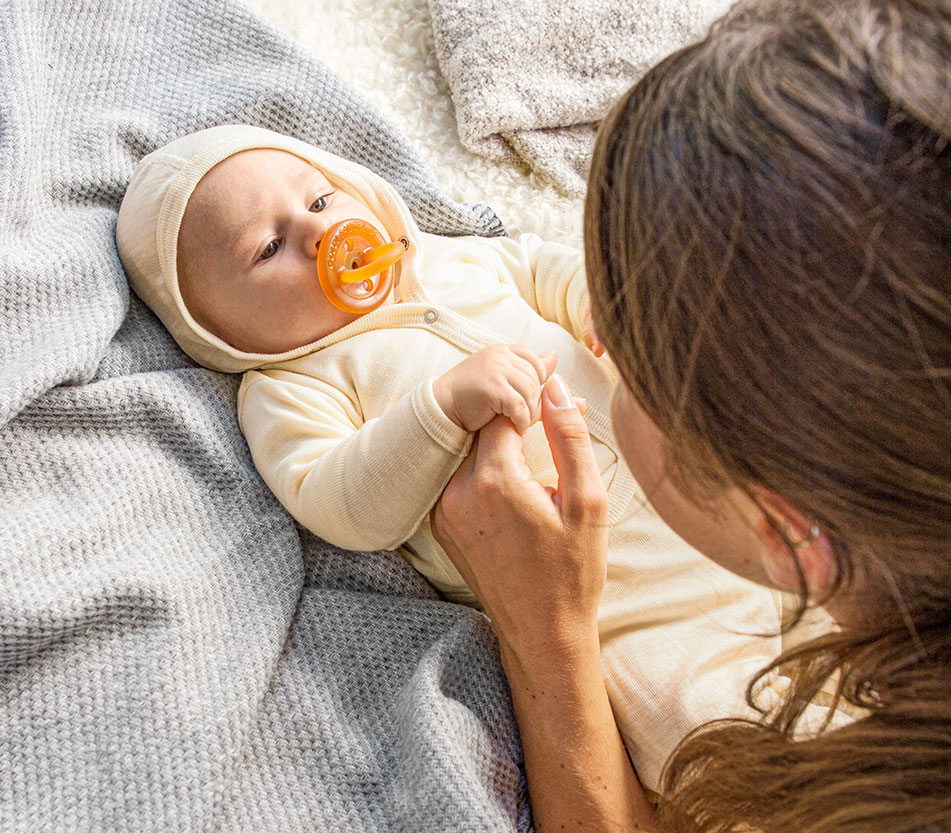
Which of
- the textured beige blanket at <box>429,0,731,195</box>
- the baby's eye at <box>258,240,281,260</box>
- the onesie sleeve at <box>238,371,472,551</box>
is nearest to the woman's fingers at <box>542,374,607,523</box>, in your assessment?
the onesie sleeve at <box>238,371,472,551</box>

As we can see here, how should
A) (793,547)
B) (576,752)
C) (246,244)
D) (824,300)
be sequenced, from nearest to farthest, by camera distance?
(824,300), (793,547), (576,752), (246,244)

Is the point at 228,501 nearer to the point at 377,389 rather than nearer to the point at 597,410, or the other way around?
the point at 377,389

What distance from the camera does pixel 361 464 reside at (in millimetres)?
Result: 1017

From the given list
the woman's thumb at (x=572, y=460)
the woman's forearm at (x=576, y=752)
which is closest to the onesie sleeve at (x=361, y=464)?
the woman's thumb at (x=572, y=460)

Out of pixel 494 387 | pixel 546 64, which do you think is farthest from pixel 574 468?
pixel 546 64

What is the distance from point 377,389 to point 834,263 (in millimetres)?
770

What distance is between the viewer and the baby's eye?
1.16m

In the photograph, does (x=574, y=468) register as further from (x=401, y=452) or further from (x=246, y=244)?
(x=246, y=244)

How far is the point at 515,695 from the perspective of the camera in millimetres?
1034

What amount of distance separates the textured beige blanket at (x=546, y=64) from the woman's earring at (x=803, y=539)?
1004 mm

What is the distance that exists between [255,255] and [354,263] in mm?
133

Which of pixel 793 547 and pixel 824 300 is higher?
pixel 824 300

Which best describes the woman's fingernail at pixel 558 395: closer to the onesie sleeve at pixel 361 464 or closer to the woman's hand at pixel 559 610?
the woman's hand at pixel 559 610

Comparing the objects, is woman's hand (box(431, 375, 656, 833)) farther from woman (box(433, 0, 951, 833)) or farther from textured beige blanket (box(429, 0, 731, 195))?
textured beige blanket (box(429, 0, 731, 195))
